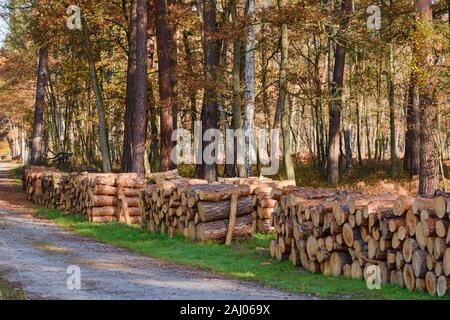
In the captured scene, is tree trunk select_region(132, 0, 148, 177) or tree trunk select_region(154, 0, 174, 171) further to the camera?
tree trunk select_region(154, 0, 174, 171)

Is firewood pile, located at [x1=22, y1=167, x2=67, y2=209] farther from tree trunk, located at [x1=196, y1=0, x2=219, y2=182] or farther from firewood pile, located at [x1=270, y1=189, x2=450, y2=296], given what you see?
firewood pile, located at [x1=270, y1=189, x2=450, y2=296]

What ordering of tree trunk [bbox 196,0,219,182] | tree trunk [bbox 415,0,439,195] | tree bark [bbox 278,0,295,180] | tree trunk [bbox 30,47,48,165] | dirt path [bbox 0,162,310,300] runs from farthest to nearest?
tree trunk [bbox 30,47,48,165] → tree trunk [bbox 196,0,219,182] → tree bark [bbox 278,0,295,180] → tree trunk [bbox 415,0,439,195] → dirt path [bbox 0,162,310,300]

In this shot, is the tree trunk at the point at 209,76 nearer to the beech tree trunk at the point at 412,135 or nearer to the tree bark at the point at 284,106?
the tree bark at the point at 284,106

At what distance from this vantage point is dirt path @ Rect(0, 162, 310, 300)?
10.4 meters

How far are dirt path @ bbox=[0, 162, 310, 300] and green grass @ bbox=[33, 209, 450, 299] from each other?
0.45 m

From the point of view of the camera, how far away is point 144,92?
26500 millimetres

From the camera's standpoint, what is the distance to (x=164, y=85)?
28688mm

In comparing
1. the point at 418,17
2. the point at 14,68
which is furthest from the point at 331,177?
the point at 14,68

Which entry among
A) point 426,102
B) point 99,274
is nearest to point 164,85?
point 426,102

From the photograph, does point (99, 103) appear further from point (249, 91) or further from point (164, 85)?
point (249, 91)

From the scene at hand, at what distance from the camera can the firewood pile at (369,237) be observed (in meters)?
10.1

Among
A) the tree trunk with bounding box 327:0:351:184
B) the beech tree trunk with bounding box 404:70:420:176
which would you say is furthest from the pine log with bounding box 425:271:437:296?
the tree trunk with bounding box 327:0:351:184

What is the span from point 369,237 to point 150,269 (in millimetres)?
4233

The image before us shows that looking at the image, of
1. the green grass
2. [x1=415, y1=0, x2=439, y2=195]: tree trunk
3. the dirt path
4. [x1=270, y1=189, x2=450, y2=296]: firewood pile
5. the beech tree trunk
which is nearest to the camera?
[x1=270, y1=189, x2=450, y2=296]: firewood pile
